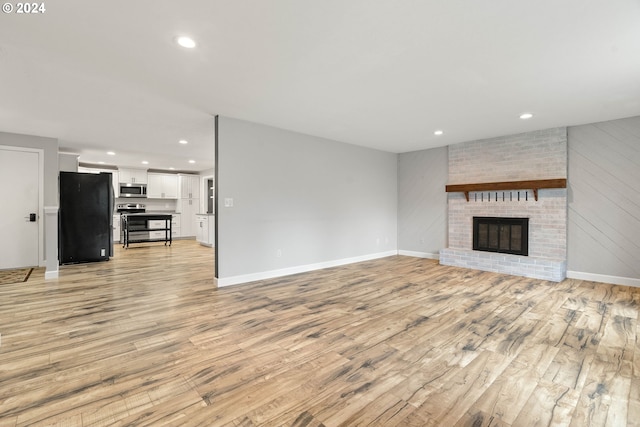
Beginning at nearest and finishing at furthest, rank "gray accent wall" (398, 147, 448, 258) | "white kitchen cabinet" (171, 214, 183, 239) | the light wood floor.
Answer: the light wood floor, "gray accent wall" (398, 147, 448, 258), "white kitchen cabinet" (171, 214, 183, 239)

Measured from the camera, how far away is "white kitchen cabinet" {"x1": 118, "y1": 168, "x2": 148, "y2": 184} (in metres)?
9.21

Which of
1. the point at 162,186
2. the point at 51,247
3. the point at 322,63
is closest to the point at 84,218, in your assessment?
the point at 51,247

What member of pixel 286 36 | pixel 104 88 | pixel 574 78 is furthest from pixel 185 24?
pixel 574 78

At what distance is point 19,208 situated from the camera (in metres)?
5.30

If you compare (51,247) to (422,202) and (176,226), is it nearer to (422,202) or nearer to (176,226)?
(176,226)

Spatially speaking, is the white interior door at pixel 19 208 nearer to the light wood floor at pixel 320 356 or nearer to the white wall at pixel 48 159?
the white wall at pixel 48 159

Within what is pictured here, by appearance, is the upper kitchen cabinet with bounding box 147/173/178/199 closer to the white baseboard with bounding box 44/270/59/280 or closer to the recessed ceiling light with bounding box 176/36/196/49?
the white baseboard with bounding box 44/270/59/280

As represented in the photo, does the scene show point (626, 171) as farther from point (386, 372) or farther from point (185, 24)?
point (185, 24)

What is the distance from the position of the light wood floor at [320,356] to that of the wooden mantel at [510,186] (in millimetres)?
1654

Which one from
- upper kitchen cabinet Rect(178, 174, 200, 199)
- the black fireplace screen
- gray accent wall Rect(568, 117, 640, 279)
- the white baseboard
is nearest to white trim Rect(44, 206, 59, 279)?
the white baseboard

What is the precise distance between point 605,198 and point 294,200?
4.84 meters

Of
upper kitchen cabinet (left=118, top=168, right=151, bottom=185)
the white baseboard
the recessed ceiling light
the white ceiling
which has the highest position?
the white ceiling

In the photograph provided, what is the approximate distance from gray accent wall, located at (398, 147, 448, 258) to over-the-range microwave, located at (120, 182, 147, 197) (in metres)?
8.14

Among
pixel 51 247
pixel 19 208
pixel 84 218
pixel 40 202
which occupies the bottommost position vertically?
pixel 51 247
